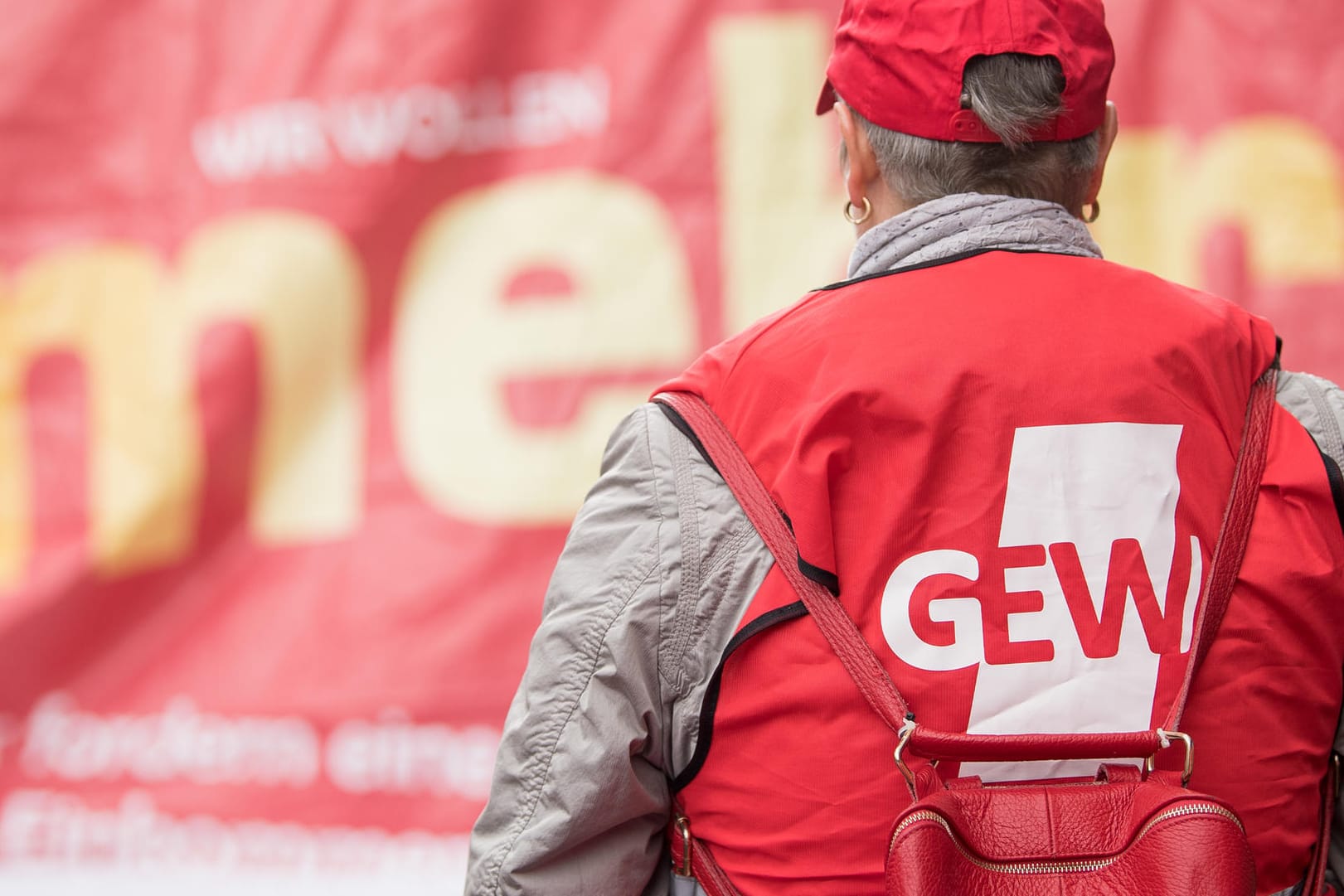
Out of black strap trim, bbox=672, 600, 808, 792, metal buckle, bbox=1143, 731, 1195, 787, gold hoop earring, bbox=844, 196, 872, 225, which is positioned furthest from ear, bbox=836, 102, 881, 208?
metal buckle, bbox=1143, 731, 1195, 787

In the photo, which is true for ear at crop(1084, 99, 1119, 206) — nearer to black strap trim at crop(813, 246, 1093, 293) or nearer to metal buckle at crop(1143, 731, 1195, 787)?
black strap trim at crop(813, 246, 1093, 293)

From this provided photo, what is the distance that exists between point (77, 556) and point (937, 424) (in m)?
1.88

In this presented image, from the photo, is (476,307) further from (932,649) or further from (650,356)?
(932,649)

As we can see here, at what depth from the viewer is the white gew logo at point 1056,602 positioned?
81 centimetres

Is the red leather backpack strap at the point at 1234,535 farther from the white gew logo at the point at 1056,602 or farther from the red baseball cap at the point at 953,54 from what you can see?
the red baseball cap at the point at 953,54

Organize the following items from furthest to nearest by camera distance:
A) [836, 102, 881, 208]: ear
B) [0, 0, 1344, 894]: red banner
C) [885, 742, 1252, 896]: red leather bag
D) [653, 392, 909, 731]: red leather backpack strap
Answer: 1. [0, 0, 1344, 894]: red banner
2. [836, 102, 881, 208]: ear
3. [653, 392, 909, 731]: red leather backpack strap
4. [885, 742, 1252, 896]: red leather bag

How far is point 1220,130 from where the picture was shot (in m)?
1.92

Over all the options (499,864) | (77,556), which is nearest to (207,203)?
(77,556)

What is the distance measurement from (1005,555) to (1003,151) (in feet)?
0.98

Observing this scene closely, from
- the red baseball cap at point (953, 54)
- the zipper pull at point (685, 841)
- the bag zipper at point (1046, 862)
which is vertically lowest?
the zipper pull at point (685, 841)

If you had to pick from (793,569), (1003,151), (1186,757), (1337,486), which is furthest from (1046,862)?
(1003,151)

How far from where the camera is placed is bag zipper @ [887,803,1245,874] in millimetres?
712

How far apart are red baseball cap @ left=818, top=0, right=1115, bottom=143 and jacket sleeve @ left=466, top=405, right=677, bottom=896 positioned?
11.6 inches

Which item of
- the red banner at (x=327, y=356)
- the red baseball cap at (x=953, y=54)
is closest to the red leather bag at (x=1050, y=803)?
the red baseball cap at (x=953, y=54)
